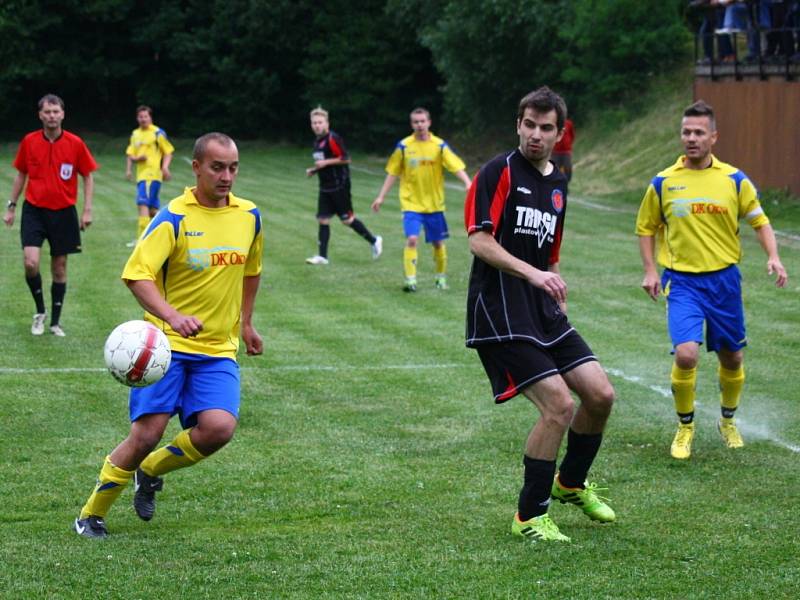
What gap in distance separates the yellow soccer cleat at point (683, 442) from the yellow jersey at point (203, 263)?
3.07m

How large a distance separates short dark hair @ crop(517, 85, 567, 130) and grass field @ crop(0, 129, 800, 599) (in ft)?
6.49

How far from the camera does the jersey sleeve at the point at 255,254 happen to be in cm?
Answer: 654

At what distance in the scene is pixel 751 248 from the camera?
67.1 feet

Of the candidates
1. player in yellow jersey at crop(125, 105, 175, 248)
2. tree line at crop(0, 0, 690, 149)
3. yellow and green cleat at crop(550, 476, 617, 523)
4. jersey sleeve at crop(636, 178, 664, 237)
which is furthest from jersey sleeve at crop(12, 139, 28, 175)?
tree line at crop(0, 0, 690, 149)

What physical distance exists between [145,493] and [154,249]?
128 cm

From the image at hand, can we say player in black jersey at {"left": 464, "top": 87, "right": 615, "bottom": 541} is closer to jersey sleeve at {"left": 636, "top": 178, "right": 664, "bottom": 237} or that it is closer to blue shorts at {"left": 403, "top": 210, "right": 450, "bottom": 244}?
jersey sleeve at {"left": 636, "top": 178, "right": 664, "bottom": 237}

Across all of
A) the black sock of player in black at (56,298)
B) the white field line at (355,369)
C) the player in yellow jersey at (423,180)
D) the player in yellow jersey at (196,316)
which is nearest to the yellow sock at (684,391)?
the white field line at (355,369)

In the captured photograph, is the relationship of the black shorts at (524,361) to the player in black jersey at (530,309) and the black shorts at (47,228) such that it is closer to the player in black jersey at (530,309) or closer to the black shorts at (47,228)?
the player in black jersey at (530,309)

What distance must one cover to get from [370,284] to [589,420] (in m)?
10.6

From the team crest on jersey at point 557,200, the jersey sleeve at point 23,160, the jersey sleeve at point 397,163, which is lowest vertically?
the jersey sleeve at point 397,163

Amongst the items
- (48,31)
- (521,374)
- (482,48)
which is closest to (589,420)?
(521,374)

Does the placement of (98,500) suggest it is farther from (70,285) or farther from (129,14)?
(129,14)

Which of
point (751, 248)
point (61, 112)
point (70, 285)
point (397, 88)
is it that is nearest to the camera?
point (61, 112)

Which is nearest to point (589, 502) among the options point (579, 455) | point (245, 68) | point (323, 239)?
point (579, 455)
